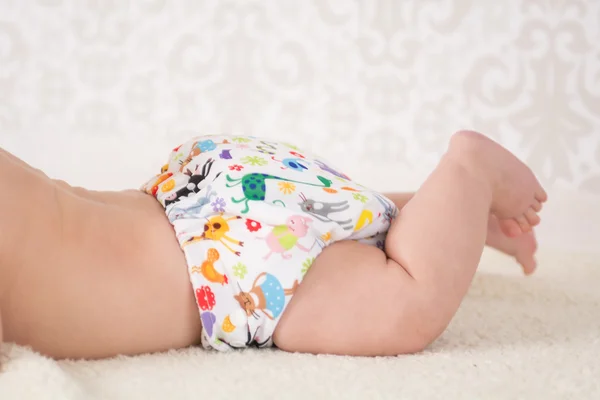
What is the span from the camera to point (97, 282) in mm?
854

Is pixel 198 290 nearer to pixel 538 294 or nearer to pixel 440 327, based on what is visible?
pixel 440 327

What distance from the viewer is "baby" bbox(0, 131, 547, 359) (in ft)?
2.74

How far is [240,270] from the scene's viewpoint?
91cm

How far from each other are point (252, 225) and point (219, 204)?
0.05 metres

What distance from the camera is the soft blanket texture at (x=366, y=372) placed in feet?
2.37

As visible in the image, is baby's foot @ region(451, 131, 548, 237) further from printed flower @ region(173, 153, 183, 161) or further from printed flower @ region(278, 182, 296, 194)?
printed flower @ region(173, 153, 183, 161)

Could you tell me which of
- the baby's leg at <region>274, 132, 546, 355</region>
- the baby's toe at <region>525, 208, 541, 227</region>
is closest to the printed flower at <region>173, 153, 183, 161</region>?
the baby's leg at <region>274, 132, 546, 355</region>

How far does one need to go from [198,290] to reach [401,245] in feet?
0.85

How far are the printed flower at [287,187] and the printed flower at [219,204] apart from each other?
3.0 inches

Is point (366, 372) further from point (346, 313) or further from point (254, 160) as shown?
point (254, 160)

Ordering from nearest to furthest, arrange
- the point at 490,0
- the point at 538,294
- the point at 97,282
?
1. the point at 97,282
2. the point at 538,294
3. the point at 490,0

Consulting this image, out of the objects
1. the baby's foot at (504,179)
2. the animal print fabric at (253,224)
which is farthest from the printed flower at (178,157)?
the baby's foot at (504,179)

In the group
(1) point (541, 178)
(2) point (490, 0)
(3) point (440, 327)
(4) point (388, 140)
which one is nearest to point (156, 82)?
(4) point (388, 140)

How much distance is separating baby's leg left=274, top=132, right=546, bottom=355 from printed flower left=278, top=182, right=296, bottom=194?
0.29ft
